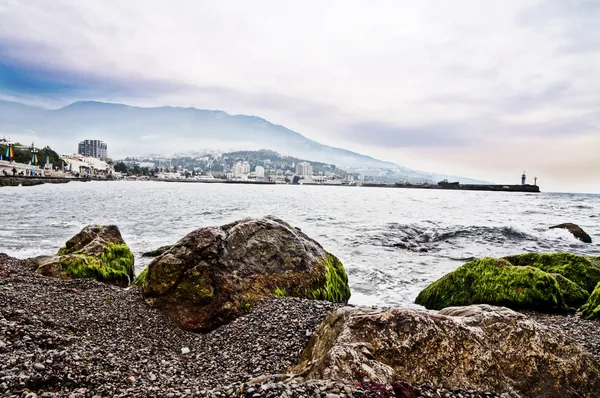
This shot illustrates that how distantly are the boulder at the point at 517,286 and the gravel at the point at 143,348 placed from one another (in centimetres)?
79

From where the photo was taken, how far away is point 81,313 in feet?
22.5

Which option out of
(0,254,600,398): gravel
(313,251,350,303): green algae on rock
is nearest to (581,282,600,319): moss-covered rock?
(0,254,600,398): gravel

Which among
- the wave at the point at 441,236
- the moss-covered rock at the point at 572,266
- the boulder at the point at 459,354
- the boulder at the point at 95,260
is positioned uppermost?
the boulder at the point at 459,354

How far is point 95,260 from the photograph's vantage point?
1141cm

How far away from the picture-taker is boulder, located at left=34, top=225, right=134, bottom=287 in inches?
412

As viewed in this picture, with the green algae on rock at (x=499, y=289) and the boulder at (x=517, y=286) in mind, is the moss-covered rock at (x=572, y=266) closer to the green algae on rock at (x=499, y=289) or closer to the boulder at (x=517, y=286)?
the boulder at (x=517, y=286)

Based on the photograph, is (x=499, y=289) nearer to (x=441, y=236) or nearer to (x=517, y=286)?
(x=517, y=286)

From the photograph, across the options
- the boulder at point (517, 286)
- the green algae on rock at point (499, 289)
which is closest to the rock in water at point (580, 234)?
the boulder at point (517, 286)

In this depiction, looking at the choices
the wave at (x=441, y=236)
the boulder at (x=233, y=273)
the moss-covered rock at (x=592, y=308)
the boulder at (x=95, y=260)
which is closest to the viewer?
the boulder at (x=233, y=273)

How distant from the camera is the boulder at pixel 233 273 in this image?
7523 mm

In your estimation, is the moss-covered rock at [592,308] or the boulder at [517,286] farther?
the boulder at [517,286]

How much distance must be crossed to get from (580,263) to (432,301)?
201 inches

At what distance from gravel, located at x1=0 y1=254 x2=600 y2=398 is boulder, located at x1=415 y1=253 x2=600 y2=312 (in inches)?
31.2

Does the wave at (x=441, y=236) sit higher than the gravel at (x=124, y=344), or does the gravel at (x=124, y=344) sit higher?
the gravel at (x=124, y=344)
